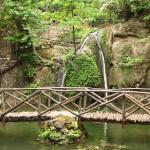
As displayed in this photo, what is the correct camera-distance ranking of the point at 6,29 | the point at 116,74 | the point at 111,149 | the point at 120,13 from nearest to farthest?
the point at 111,149
the point at 116,74
the point at 6,29
the point at 120,13

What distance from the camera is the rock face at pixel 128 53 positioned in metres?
17.6

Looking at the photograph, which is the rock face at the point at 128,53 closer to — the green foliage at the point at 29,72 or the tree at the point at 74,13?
the tree at the point at 74,13

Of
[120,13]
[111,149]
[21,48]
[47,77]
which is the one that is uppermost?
[120,13]

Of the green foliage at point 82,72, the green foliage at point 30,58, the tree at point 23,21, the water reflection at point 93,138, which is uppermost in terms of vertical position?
the tree at point 23,21

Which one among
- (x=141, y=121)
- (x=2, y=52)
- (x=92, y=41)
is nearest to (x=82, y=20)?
(x=92, y=41)

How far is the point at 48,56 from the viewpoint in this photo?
61.0ft

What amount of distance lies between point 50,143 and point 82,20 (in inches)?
305

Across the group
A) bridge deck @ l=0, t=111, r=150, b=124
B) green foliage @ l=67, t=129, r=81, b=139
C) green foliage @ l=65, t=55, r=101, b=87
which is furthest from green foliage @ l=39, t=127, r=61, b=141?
green foliage @ l=65, t=55, r=101, b=87

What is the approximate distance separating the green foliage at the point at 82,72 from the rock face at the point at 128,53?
0.65 meters

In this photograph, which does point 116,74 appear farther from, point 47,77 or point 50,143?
point 50,143

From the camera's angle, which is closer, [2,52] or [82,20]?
[82,20]

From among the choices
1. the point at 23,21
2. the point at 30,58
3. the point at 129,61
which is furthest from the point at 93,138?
the point at 23,21

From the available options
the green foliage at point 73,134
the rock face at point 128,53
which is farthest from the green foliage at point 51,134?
the rock face at point 128,53

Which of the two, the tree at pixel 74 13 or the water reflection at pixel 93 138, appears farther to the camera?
the tree at pixel 74 13
